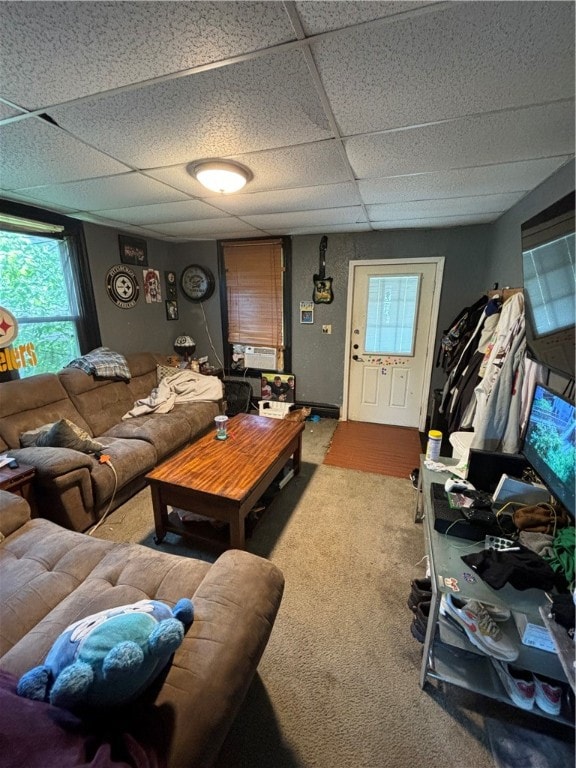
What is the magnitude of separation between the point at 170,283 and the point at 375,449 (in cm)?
341

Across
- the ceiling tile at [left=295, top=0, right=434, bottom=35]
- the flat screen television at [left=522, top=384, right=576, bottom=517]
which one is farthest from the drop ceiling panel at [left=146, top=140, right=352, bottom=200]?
the flat screen television at [left=522, top=384, right=576, bottom=517]

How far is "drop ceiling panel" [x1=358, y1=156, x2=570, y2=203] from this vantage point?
5.47 feet

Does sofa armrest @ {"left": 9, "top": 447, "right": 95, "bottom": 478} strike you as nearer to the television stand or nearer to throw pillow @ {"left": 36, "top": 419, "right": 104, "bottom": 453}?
throw pillow @ {"left": 36, "top": 419, "right": 104, "bottom": 453}

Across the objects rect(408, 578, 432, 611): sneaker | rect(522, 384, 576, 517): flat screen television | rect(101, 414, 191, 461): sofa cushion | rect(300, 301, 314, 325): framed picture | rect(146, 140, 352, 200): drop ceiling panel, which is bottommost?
rect(408, 578, 432, 611): sneaker

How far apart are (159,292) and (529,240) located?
3.91 m

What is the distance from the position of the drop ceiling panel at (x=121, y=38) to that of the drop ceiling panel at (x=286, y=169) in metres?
0.64

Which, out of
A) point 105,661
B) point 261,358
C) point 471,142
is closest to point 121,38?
point 471,142

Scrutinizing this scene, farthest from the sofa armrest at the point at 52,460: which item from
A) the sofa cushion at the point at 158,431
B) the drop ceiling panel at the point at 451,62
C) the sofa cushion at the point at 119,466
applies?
the drop ceiling panel at the point at 451,62

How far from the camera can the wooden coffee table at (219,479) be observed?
5.65ft

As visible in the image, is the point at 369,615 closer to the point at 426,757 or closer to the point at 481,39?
the point at 426,757

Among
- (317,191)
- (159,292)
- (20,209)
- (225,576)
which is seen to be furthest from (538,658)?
(159,292)

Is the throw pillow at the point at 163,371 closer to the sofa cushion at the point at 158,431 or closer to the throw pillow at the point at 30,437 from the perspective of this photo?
the sofa cushion at the point at 158,431

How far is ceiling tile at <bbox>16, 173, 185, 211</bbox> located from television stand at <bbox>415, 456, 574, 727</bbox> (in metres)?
2.50

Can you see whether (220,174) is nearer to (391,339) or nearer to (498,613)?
(498,613)
